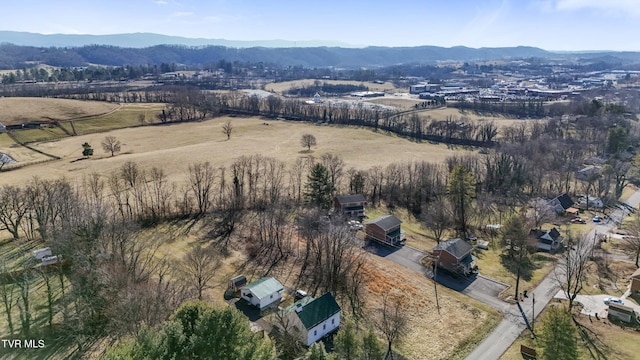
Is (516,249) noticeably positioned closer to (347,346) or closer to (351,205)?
(351,205)

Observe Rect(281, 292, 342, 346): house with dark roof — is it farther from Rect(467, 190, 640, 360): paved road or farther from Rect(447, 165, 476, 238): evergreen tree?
Rect(447, 165, 476, 238): evergreen tree

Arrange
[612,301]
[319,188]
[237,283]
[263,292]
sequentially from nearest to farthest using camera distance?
[263,292] < [612,301] < [237,283] < [319,188]

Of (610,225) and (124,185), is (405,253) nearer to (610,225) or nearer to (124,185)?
(610,225)

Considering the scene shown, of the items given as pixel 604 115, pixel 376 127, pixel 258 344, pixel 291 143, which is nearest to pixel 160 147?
pixel 291 143

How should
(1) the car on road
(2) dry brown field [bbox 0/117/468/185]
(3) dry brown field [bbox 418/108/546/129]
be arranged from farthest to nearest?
(3) dry brown field [bbox 418/108/546/129]
(2) dry brown field [bbox 0/117/468/185]
(1) the car on road

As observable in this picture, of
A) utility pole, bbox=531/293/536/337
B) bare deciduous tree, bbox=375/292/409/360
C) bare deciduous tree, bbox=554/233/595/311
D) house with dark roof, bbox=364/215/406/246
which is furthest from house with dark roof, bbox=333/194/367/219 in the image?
bare deciduous tree, bbox=554/233/595/311

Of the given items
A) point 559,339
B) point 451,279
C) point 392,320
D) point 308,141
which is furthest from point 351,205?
point 308,141

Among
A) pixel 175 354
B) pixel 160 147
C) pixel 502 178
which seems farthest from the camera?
pixel 160 147
